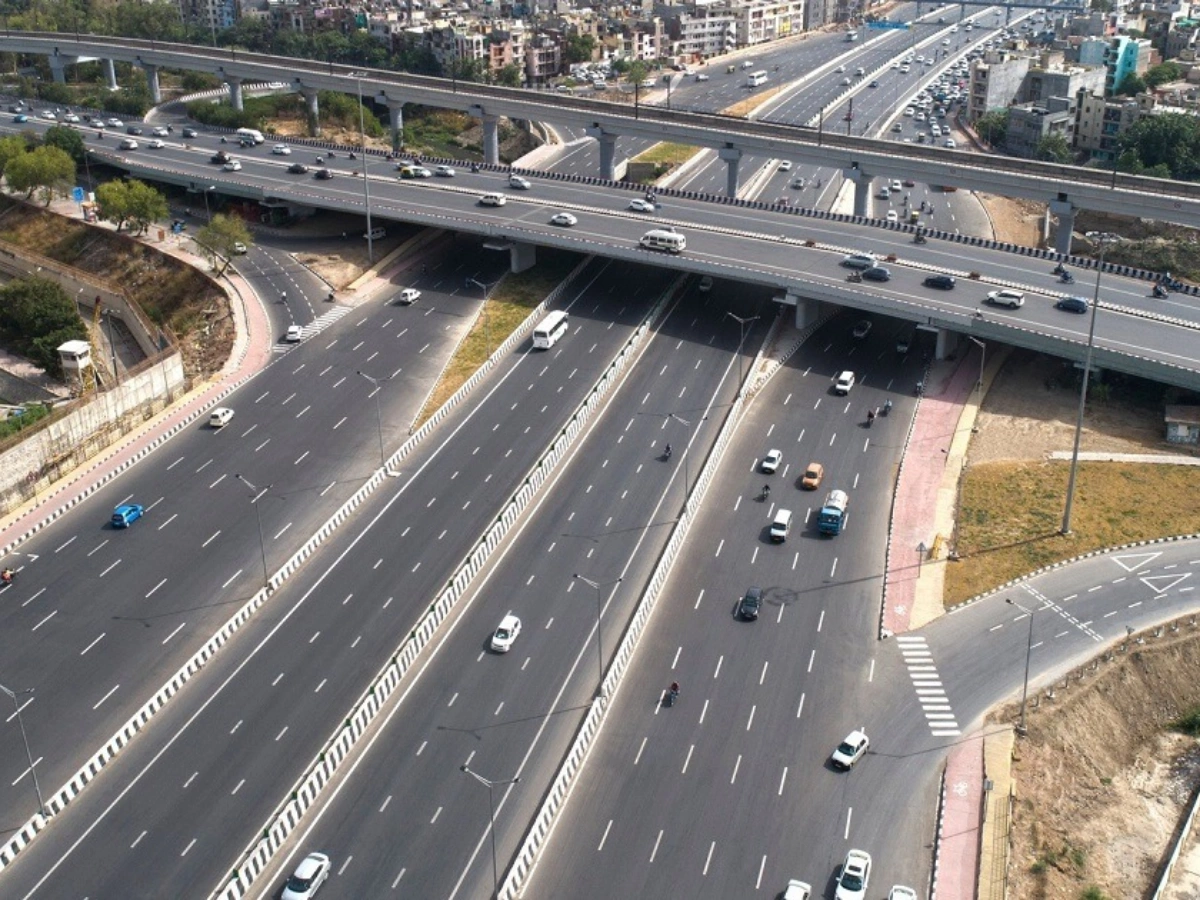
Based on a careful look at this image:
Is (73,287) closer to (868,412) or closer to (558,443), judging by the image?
(558,443)

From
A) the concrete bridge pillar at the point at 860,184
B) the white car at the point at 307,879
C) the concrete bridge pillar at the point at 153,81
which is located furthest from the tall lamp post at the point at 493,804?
the concrete bridge pillar at the point at 153,81

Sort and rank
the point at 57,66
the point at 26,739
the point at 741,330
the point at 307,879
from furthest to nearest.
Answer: the point at 57,66 → the point at 741,330 → the point at 26,739 → the point at 307,879

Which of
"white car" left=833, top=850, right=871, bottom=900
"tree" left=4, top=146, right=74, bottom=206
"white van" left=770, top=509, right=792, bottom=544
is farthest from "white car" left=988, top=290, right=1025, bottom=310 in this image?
"tree" left=4, top=146, right=74, bottom=206

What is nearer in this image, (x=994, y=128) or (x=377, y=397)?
(x=377, y=397)

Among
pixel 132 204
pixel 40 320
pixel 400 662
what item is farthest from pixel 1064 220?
pixel 40 320

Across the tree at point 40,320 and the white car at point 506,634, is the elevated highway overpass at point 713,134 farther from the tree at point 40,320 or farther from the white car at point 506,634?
the white car at point 506,634

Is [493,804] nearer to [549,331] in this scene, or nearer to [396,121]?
[549,331]

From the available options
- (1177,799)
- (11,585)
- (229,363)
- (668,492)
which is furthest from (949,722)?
(229,363)

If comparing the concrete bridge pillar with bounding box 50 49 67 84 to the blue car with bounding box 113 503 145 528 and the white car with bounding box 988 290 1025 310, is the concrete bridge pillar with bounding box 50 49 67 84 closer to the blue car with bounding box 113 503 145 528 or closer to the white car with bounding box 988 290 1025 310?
the blue car with bounding box 113 503 145 528
